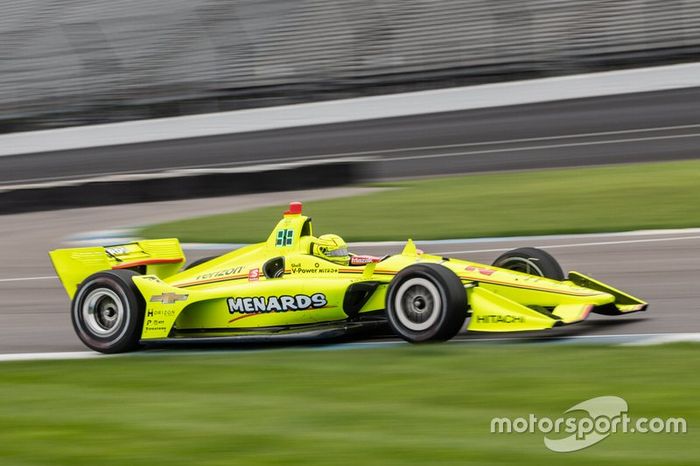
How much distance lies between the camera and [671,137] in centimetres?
1967

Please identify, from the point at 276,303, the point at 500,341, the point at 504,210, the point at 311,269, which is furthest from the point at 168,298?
the point at 504,210

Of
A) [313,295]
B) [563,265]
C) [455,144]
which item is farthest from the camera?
[455,144]

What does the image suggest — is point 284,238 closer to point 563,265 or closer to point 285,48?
point 563,265

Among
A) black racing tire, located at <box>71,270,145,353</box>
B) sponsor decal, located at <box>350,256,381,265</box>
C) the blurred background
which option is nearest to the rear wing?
black racing tire, located at <box>71,270,145,353</box>

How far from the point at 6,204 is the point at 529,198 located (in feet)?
27.1

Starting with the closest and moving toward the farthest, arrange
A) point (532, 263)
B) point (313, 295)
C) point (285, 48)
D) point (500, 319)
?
point (500, 319), point (313, 295), point (532, 263), point (285, 48)

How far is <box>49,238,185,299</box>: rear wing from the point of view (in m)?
8.66

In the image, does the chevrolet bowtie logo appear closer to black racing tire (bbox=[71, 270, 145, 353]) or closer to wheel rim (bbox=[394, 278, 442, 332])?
black racing tire (bbox=[71, 270, 145, 353])

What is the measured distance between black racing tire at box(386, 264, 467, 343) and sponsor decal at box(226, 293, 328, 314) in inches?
23.9

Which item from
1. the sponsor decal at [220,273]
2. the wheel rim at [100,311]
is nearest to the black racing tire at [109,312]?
the wheel rim at [100,311]

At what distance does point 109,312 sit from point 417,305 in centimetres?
237

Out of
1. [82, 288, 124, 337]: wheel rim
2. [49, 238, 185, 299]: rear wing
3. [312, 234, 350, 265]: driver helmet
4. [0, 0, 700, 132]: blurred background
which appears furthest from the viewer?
[0, 0, 700, 132]: blurred background

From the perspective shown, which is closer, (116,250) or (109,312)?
(109,312)

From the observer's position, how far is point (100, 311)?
8.29 meters
